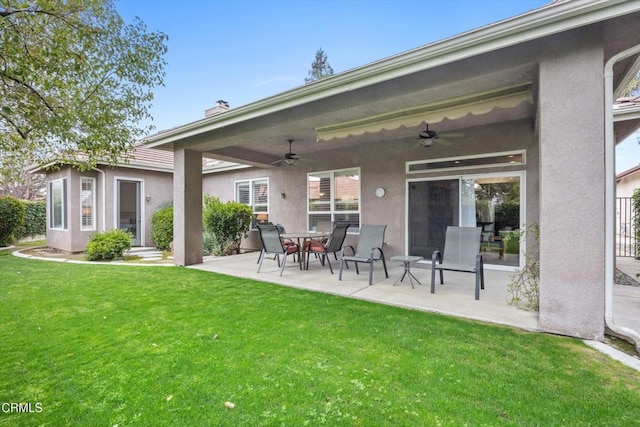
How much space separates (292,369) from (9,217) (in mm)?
15883

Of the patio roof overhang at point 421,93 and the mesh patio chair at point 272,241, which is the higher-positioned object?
the patio roof overhang at point 421,93

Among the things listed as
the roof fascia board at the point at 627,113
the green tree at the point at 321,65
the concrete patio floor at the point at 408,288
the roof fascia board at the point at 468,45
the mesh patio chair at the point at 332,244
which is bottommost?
the concrete patio floor at the point at 408,288

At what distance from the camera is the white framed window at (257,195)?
38.4 ft

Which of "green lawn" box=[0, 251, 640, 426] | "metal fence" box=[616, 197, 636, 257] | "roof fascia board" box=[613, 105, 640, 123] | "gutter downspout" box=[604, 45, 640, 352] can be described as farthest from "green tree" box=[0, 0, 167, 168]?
"metal fence" box=[616, 197, 636, 257]

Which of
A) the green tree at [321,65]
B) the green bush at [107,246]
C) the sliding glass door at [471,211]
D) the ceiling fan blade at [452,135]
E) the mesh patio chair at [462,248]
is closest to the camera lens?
the mesh patio chair at [462,248]

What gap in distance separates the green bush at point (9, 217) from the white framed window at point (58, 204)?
5.62ft

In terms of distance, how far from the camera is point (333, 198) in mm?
9820

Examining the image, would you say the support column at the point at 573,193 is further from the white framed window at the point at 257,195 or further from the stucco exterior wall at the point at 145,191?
the stucco exterior wall at the point at 145,191

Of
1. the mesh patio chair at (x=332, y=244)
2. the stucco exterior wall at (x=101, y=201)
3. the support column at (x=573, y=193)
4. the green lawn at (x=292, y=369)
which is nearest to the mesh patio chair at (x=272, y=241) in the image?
the mesh patio chair at (x=332, y=244)

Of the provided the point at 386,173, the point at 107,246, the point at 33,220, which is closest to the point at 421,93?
the point at 386,173

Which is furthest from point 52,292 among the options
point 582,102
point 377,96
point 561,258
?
point 582,102

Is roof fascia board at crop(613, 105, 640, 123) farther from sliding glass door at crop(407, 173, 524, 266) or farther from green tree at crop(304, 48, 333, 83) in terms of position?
green tree at crop(304, 48, 333, 83)

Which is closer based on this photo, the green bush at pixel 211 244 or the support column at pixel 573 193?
the support column at pixel 573 193

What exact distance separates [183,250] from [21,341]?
4.58 m
